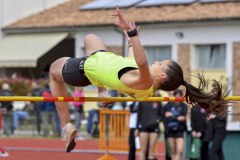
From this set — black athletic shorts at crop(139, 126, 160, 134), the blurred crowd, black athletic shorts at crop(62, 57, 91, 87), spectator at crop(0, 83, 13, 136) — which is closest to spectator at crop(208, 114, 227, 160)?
the blurred crowd

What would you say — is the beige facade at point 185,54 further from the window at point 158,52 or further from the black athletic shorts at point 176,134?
the black athletic shorts at point 176,134

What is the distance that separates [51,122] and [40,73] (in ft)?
42.5

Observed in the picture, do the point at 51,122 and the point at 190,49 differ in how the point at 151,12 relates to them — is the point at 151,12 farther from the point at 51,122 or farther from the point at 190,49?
the point at 51,122

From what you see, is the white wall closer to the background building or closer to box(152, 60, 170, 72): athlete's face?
the background building

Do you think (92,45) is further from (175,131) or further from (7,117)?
(7,117)

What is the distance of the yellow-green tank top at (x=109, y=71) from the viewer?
8719 mm

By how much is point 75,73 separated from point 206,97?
144cm

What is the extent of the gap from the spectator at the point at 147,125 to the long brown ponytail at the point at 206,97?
7.03 meters

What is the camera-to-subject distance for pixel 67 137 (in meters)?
9.38

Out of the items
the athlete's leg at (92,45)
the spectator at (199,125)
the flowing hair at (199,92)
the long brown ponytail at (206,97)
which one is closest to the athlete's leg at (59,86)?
the athlete's leg at (92,45)

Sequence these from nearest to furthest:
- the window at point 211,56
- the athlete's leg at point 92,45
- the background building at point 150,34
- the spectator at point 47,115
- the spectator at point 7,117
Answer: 1. the athlete's leg at point 92,45
2. the spectator at point 7,117
3. the spectator at point 47,115
4. the background building at point 150,34
5. the window at point 211,56

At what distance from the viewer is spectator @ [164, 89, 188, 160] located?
16.4m

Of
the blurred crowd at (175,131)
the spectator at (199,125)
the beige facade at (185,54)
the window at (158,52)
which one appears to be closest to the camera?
the blurred crowd at (175,131)

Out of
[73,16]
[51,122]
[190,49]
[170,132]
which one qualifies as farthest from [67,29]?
[170,132]
